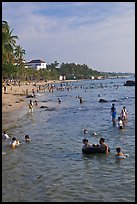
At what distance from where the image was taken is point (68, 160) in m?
15.6

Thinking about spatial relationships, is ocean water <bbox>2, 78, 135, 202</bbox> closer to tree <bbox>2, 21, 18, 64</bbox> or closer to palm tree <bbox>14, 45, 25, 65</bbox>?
tree <bbox>2, 21, 18, 64</bbox>

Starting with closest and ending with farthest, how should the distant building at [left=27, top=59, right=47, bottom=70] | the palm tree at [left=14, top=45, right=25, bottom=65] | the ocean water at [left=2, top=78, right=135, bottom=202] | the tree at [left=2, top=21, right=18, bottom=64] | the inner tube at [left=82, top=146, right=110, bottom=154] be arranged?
the ocean water at [left=2, top=78, right=135, bottom=202] → the inner tube at [left=82, top=146, right=110, bottom=154] → the tree at [left=2, top=21, right=18, bottom=64] → the palm tree at [left=14, top=45, right=25, bottom=65] → the distant building at [left=27, top=59, right=47, bottom=70]

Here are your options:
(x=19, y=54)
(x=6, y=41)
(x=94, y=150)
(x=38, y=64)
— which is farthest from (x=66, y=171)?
(x=38, y=64)

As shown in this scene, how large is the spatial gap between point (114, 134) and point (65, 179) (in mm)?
10835

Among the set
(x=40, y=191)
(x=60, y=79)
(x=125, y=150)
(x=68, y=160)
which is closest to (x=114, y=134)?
(x=125, y=150)

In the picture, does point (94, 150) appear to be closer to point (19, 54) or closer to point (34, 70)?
point (19, 54)

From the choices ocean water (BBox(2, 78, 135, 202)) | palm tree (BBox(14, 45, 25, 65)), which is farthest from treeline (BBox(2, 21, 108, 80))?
ocean water (BBox(2, 78, 135, 202))

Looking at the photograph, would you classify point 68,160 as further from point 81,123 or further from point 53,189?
point 81,123

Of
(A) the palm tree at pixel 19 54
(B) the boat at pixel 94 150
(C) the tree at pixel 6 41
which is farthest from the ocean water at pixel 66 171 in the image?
(A) the palm tree at pixel 19 54

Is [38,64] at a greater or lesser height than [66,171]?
greater

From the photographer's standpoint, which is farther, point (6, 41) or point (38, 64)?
point (38, 64)

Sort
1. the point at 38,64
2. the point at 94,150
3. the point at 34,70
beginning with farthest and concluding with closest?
the point at 38,64, the point at 34,70, the point at 94,150

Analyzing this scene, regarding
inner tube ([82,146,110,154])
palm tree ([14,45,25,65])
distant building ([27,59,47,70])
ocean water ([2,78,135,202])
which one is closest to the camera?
ocean water ([2,78,135,202])

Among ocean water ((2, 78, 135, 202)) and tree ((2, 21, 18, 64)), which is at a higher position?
tree ((2, 21, 18, 64))
